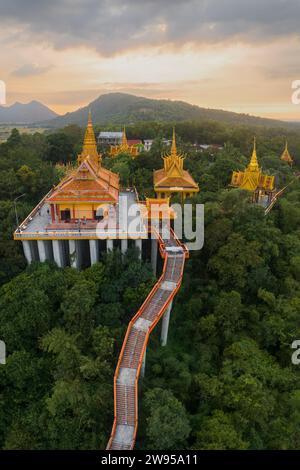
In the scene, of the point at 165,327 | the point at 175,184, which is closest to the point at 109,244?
the point at 165,327

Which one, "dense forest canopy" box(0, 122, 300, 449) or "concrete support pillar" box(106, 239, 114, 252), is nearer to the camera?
"dense forest canopy" box(0, 122, 300, 449)

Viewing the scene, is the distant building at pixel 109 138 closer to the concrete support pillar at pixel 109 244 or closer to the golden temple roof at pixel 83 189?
the golden temple roof at pixel 83 189

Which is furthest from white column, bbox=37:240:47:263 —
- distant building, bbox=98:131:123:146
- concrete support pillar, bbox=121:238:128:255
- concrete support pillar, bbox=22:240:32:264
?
distant building, bbox=98:131:123:146

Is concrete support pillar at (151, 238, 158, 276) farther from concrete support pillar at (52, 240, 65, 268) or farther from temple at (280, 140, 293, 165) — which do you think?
temple at (280, 140, 293, 165)

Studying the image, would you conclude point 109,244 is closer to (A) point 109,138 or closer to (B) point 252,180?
(B) point 252,180

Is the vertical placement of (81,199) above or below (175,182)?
below

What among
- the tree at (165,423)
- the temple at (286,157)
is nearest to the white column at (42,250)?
the tree at (165,423)
